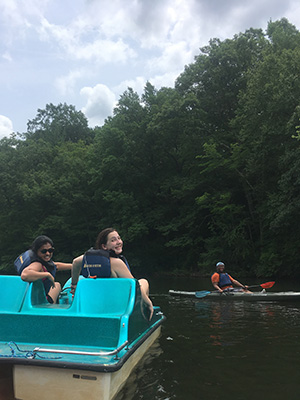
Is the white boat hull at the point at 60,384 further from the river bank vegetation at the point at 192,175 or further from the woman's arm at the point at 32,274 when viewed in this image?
the river bank vegetation at the point at 192,175

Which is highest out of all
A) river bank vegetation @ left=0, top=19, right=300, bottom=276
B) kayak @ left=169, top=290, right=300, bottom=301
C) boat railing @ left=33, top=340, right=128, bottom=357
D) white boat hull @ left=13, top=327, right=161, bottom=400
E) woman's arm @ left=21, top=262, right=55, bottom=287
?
river bank vegetation @ left=0, top=19, right=300, bottom=276

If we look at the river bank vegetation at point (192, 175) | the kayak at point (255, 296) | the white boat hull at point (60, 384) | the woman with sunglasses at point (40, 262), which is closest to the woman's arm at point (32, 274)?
the woman with sunglasses at point (40, 262)

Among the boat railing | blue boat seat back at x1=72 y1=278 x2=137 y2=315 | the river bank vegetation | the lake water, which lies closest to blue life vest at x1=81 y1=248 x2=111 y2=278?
blue boat seat back at x1=72 y1=278 x2=137 y2=315

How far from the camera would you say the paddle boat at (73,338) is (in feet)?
10.6

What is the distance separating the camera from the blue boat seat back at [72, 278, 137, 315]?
415cm

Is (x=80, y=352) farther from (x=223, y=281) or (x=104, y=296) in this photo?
(x=223, y=281)

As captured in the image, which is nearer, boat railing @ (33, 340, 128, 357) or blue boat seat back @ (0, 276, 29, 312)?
boat railing @ (33, 340, 128, 357)

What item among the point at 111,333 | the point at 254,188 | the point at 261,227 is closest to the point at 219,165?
the point at 254,188

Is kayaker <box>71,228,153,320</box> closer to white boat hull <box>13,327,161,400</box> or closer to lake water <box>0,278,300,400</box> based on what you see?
lake water <box>0,278,300,400</box>

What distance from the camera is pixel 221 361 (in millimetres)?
5094

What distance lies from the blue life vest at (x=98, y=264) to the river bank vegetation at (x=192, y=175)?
44.6 ft

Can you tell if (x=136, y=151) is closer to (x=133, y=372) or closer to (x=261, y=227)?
(x=261, y=227)

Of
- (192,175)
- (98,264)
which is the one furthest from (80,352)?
(192,175)

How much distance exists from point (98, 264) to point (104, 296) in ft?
1.38
